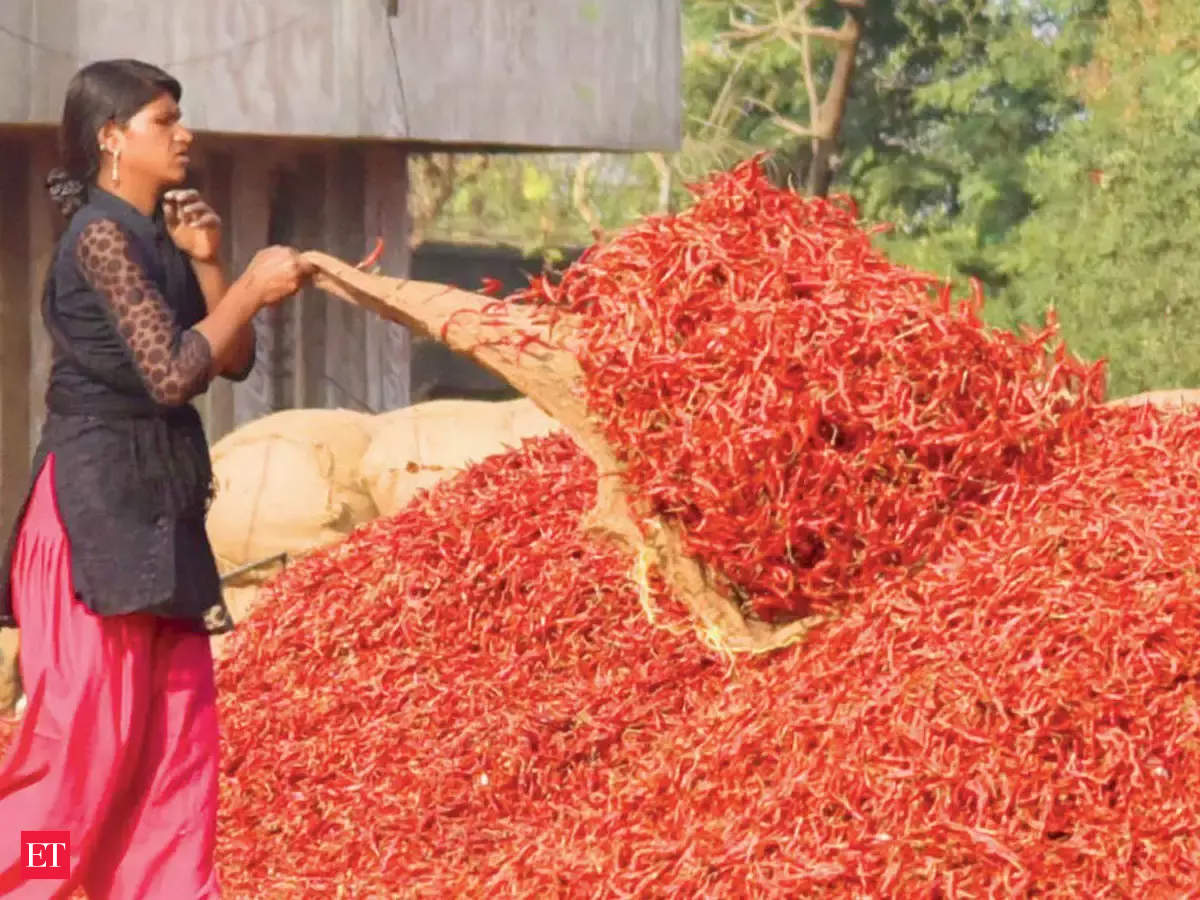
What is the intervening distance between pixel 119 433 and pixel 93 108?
0.59 meters

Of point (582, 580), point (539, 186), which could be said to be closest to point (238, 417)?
point (582, 580)

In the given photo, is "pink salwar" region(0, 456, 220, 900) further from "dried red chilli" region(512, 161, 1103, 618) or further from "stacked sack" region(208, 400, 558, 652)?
"stacked sack" region(208, 400, 558, 652)

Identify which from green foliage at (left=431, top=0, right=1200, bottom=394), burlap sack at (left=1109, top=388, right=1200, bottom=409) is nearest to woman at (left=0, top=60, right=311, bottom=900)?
burlap sack at (left=1109, top=388, right=1200, bottom=409)

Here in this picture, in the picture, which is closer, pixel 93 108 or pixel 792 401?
pixel 93 108

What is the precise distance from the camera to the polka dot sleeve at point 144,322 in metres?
3.88

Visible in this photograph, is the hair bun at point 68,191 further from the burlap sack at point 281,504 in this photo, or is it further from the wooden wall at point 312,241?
the wooden wall at point 312,241

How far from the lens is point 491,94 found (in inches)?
411

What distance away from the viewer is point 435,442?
8523 mm

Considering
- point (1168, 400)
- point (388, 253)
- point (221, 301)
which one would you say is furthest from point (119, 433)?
point (388, 253)

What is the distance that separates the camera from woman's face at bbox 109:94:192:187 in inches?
161

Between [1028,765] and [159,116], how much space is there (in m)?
1.99

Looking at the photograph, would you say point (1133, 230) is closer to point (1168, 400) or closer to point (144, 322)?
point (1168, 400)

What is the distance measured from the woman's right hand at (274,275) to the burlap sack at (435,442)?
13.8 ft

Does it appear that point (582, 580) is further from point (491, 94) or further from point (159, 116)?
point (491, 94)
